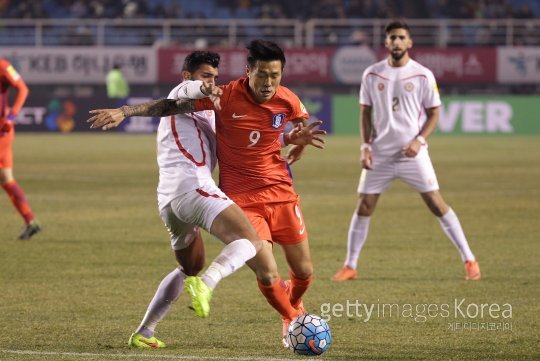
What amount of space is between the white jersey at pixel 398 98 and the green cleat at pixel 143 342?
12.8 feet

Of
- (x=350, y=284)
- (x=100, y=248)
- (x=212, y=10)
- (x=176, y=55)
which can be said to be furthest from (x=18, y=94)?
(x=212, y=10)

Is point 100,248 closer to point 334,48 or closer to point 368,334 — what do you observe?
point 368,334

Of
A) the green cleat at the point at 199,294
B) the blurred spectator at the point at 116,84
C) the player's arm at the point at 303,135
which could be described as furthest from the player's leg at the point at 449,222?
the blurred spectator at the point at 116,84

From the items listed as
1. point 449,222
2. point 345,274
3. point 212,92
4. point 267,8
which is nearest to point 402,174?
point 449,222

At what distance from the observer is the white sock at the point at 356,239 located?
10.1m

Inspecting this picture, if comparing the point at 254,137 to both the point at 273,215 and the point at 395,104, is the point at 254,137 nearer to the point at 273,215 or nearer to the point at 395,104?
the point at 273,215

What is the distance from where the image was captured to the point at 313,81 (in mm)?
36156

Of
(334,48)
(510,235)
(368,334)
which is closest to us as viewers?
(368,334)

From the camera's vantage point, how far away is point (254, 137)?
677 cm

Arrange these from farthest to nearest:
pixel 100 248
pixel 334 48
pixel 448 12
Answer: pixel 448 12 → pixel 334 48 → pixel 100 248

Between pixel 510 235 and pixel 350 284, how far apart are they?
12.9 ft

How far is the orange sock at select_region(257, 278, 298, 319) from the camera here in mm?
6531

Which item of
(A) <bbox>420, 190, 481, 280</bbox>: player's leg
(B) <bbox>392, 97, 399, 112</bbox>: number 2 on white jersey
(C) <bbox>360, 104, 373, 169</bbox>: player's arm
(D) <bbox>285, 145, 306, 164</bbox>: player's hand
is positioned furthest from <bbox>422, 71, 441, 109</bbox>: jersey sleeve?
(D) <bbox>285, 145, 306, 164</bbox>: player's hand

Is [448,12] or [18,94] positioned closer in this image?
[18,94]
